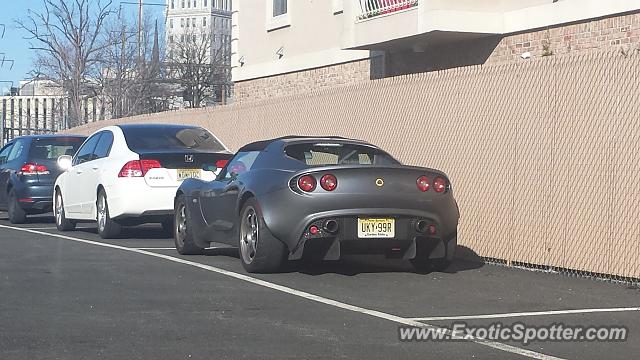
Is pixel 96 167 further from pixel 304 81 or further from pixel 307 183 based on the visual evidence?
pixel 304 81

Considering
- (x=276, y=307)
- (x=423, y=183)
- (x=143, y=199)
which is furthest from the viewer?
(x=143, y=199)

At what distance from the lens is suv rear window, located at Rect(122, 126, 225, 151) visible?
48.4ft

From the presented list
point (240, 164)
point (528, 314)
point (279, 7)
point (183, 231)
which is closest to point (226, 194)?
point (240, 164)

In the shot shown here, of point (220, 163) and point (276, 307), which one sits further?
point (220, 163)

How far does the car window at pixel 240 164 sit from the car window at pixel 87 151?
4.44 m

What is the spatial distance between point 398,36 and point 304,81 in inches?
211

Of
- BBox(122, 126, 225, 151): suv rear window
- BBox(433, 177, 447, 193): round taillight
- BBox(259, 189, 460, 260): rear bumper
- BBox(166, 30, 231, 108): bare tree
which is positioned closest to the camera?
BBox(259, 189, 460, 260): rear bumper

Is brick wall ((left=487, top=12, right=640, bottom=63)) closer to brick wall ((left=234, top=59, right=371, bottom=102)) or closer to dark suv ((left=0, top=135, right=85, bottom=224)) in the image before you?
brick wall ((left=234, top=59, right=371, bottom=102))

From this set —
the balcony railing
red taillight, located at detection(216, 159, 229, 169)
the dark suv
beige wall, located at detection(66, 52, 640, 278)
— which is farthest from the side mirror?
the balcony railing

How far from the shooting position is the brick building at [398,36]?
1712 cm

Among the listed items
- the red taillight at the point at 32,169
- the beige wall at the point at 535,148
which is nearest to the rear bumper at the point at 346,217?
the beige wall at the point at 535,148

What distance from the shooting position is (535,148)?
1123 cm

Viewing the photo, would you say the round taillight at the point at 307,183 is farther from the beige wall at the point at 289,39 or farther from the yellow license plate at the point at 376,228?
the beige wall at the point at 289,39

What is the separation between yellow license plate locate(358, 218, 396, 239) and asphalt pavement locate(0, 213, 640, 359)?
43 cm
